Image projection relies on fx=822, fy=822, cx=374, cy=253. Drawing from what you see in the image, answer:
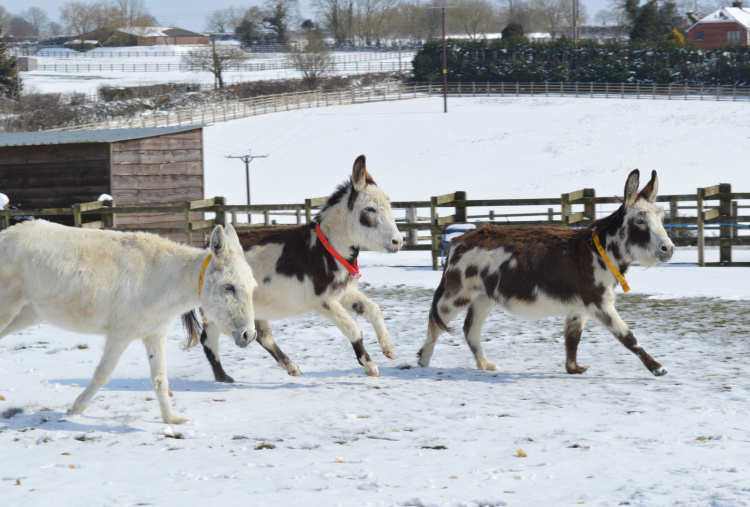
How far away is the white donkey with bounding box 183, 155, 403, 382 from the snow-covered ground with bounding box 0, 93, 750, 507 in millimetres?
363

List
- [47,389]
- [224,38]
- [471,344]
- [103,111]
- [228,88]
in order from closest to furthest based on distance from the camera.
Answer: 1. [47,389]
2. [471,344]
3. [103,111]
4. [228,88]
5. [224,38]

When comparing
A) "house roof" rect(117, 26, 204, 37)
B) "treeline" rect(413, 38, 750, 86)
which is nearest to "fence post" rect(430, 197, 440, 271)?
"treeline" rect(413, 38, 750, 86)

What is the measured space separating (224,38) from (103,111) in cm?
6089

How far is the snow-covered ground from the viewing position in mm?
4266

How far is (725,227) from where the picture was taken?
14.1 m

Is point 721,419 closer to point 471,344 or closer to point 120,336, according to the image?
point 471,344

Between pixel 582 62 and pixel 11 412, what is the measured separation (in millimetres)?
65563

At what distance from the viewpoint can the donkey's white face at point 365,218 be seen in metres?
6.99

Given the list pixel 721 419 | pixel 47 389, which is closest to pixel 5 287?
pixel 47 389

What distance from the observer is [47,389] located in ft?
21.4

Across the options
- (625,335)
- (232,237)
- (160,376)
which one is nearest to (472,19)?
(625,335)

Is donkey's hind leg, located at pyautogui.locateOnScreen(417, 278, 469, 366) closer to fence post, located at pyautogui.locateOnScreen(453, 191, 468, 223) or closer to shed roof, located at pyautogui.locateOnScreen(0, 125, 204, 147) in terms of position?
fence post, located at pyautogui.locateOnScreen(453, 191, 468, 223)

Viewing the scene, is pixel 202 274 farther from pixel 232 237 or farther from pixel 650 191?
pixel 650 191

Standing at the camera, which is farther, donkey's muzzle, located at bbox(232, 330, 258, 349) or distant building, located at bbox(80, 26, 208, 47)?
distant building, located at bbox(80, 26, 208, 47)
